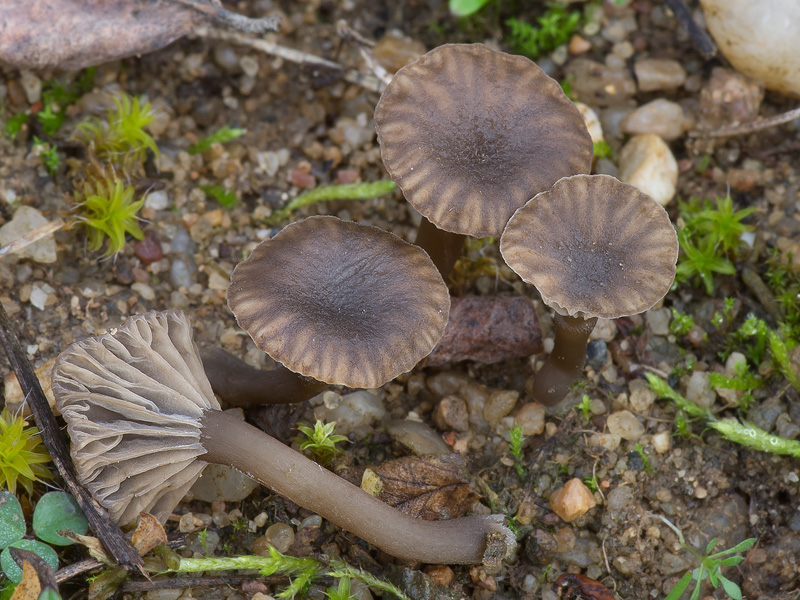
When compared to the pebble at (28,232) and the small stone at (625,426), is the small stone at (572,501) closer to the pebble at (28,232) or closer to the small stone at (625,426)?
the small stone at (625,426)

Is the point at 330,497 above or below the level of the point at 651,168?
below

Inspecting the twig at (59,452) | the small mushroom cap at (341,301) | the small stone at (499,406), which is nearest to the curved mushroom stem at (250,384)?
the small mushroom cap at (341,301)

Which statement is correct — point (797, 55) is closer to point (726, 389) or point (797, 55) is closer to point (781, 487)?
point (726, 389)

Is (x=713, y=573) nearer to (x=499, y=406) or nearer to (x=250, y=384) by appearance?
(x=499, y=406)

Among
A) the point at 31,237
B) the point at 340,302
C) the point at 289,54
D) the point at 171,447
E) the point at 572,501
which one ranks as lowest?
the point at 572,501

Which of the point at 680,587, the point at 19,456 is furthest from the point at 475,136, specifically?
the point at 19,456

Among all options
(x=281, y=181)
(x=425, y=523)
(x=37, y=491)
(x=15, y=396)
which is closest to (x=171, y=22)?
(x=281, y=181)
